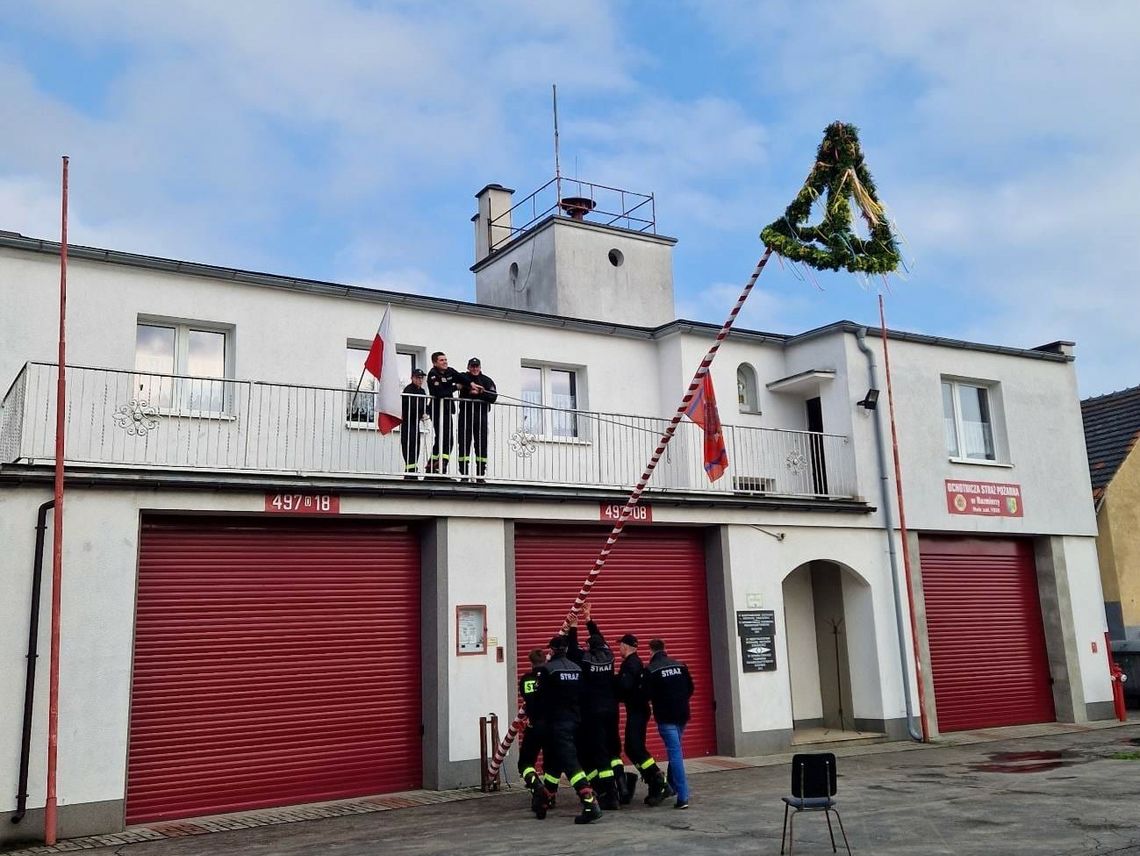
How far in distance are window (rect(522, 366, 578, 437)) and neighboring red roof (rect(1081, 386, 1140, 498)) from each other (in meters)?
12.2

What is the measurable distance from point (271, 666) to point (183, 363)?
395 cm

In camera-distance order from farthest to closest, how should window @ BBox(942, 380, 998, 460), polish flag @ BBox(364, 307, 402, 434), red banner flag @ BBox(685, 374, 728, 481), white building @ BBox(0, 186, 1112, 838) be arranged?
window @ BBox(942, 380, 998, 460), red banner flag @ BBox(685, 374, 728, 481), polish flag @ BBox(364, 307, 402, 434), white building @ BBox(0, 186, 1112, 838)

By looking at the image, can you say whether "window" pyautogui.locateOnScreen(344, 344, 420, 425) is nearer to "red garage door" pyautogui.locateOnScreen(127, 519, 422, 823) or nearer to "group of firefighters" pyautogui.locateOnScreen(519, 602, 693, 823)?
"red garage door" pyautogui.locateOnScreen(127, 519, 422, 823)

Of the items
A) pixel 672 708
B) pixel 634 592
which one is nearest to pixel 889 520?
pixel 634 592

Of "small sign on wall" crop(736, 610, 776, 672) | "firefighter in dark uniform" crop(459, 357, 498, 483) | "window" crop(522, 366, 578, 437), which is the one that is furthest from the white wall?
"small sign on wall" crop(736, 610, 776, 672)

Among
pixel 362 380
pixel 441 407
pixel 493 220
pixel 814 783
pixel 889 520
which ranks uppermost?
pixel 493 220

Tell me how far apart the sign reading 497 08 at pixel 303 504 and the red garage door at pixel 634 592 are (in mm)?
2759

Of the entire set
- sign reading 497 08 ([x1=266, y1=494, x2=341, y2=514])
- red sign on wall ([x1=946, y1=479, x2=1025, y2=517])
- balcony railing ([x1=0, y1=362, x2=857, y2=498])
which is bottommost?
sign reading 497 08 ([x1=266, y1=494, x2=341, y2=514])

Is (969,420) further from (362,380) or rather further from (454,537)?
(362,380)

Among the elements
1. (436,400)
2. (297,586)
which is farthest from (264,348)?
(297,586)

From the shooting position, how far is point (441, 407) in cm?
1384

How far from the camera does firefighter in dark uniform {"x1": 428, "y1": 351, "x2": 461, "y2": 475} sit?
13852 mm

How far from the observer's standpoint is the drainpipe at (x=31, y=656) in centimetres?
1034

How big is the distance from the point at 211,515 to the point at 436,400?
320 cm
